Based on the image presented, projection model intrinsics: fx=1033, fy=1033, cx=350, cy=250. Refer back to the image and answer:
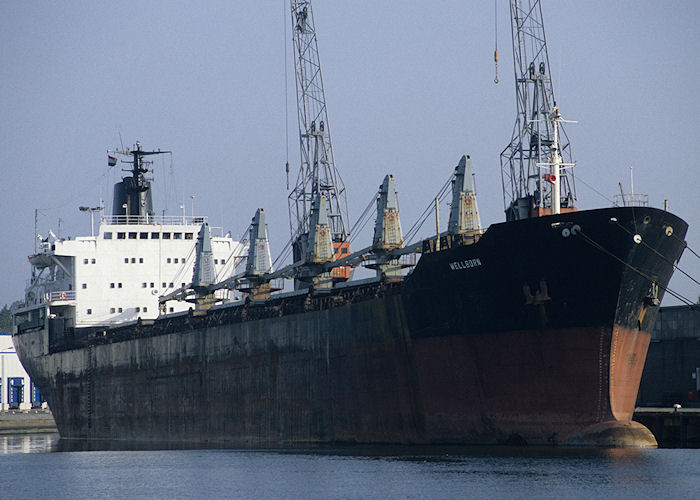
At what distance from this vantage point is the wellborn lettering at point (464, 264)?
91.6 ft

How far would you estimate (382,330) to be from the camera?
3098 centimetres

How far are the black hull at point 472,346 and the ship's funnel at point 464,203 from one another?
2.17 m

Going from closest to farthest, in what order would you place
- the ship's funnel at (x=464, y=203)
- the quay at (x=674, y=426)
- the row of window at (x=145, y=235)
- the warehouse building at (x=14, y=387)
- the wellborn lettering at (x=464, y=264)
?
the wellborn lettering at (x=464, y=264), the quay at (x=674, y=426), the ship's funnel at (x=464, y=203), the row of window at (x=145, y=235), the warehouse building at (x=14, y=387)

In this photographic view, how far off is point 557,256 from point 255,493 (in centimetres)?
968

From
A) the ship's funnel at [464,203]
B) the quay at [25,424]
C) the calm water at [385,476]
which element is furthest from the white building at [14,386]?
the ship's funnel at [464,203]

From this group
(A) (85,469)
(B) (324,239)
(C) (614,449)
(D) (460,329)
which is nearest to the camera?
(C) (614,449)

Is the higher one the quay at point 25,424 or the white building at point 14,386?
the white building at point 14,386

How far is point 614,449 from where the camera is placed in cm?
2611

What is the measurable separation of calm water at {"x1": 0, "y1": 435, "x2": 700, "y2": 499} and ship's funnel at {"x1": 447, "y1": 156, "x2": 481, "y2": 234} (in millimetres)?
7007

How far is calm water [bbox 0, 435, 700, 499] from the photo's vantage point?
2245 cm

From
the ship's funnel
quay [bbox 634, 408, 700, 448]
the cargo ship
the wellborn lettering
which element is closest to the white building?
the cargo ship

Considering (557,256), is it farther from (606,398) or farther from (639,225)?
(606,398)

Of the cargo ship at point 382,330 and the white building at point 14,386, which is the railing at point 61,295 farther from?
the white building at point 14,386

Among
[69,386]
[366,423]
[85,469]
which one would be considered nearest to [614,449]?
[366,423]
